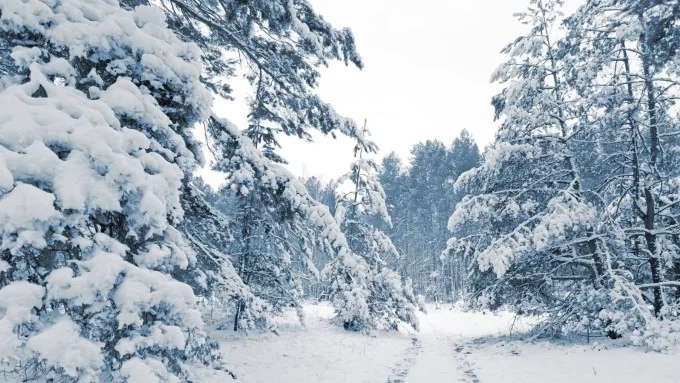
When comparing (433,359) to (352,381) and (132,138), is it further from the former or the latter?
(132,138)

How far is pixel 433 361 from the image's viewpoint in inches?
388

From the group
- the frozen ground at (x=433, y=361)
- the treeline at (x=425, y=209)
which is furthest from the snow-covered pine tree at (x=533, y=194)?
the treeline at (x=425, y=209)

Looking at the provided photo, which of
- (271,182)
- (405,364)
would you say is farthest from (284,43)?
(405,364)

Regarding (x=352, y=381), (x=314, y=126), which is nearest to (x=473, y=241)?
(x=352, y=381)

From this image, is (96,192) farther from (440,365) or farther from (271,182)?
(440,365)

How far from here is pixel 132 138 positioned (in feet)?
9.62

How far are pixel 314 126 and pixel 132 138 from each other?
404 centimetres

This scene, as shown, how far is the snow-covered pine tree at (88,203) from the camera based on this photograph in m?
2.21

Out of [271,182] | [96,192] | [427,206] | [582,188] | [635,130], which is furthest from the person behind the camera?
[427,206]

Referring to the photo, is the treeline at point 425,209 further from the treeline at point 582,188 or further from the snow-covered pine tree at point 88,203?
A: the snow-covered pine tree at point 88,203

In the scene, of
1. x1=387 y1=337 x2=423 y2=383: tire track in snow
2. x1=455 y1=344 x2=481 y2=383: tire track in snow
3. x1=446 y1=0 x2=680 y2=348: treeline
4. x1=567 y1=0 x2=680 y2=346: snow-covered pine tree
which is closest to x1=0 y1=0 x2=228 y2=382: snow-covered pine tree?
x1=387 y1=337 x2=423 y2=383: tire track in snow

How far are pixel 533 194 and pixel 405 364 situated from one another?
6.88 m

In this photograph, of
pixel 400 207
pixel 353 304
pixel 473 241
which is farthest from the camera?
pixel 400 207

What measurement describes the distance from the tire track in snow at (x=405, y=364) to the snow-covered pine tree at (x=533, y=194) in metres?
2.69
